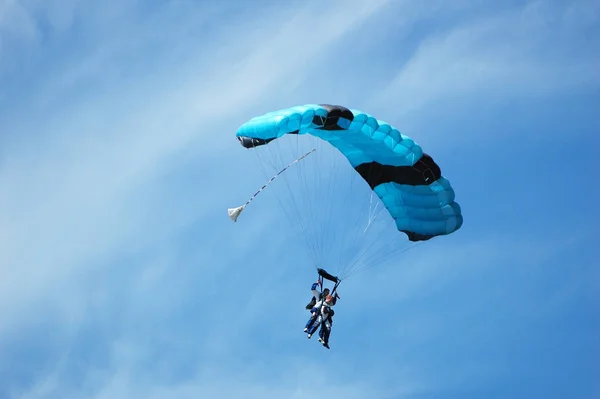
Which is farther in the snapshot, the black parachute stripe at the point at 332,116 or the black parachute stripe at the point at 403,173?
the black parachute stripe at the point at 403,173

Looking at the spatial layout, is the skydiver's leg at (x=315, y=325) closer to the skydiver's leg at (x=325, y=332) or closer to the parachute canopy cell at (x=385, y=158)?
the skydiver's leg at (x=325, y=332)

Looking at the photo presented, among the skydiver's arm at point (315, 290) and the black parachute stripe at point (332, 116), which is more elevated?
the black parachute stripe at point (332, 116)

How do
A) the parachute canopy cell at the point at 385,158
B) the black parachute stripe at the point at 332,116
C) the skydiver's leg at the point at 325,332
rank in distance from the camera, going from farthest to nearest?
the skydiver's leg at the point at 325,332, the black parachute stripe at the point at 332,116, the parachute canopy cell at the point at 385,158

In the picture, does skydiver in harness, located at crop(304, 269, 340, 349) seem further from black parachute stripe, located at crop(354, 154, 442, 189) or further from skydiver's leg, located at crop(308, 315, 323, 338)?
black parachute stripe, located at crop(354, 154, 442, 189)

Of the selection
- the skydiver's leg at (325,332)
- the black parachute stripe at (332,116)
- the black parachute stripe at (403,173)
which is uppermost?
the black parachute stripe at (403,173)

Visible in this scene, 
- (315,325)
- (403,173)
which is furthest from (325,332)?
(403,173)

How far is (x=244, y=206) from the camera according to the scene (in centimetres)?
2705

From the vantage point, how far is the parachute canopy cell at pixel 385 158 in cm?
2495

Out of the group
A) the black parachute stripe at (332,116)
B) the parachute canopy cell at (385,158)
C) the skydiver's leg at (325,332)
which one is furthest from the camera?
the skydiver's leg at (325,332)

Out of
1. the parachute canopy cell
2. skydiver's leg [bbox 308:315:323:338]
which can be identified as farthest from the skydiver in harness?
the parachute canopy cell

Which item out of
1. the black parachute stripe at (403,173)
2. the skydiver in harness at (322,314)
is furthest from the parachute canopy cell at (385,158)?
the skydiver in harness at (322,314)

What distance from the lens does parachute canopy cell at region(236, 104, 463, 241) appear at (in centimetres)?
2495

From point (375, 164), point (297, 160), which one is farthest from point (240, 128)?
point (375, 164)

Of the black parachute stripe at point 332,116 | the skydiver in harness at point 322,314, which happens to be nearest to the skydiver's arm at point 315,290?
the skydiver in harness at point 322,314
